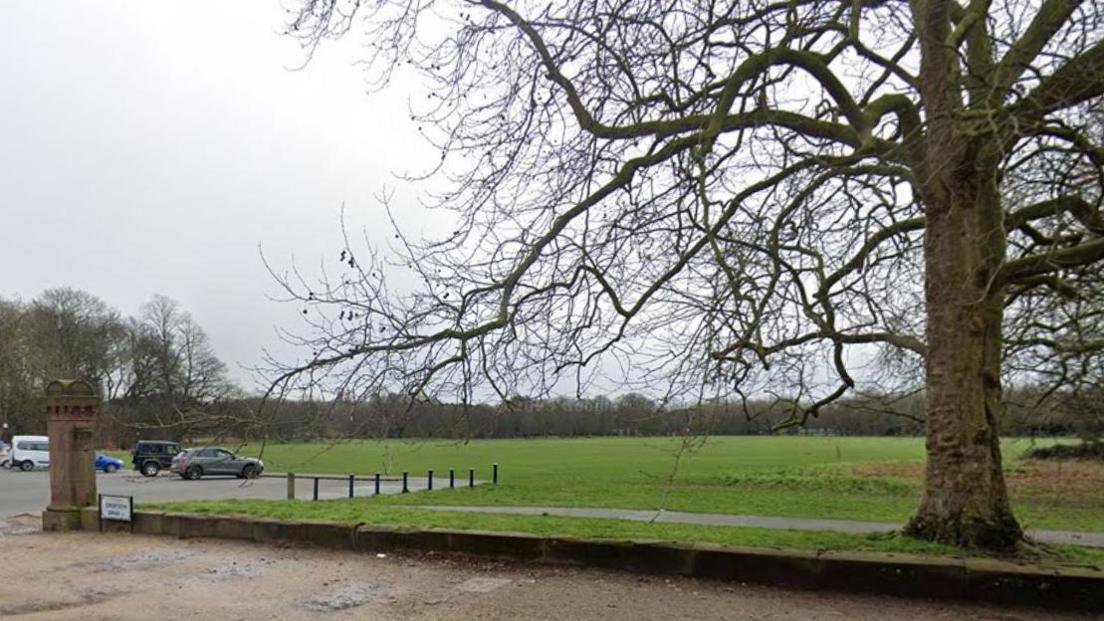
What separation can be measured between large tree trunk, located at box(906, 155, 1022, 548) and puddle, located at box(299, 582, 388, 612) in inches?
230

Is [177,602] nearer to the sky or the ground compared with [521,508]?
nearer to the sky

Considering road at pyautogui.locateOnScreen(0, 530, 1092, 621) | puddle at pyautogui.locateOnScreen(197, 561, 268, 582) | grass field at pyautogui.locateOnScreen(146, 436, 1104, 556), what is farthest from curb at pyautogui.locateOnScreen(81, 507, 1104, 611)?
puddle at pyautogui.locateOnScreen(197, 561, 268, 582)

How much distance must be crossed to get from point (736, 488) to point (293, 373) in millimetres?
23426

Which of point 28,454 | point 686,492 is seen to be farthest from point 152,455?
point 686,492

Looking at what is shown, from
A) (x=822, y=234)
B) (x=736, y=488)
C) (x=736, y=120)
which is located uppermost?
(x=736, y=120)

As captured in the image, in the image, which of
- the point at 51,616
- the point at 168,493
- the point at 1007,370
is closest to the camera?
the point at 51,616

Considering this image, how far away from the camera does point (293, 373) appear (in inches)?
325

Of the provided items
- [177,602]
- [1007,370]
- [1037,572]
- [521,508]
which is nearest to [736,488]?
[521,508]

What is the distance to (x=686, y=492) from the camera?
2680cm

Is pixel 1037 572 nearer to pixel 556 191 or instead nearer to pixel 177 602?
pixel 556 191

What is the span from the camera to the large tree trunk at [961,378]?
825 cm

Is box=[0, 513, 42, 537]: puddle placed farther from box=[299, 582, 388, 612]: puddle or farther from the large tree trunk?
the large tree trunk

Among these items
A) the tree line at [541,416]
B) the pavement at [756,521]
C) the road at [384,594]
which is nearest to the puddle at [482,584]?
the road at [384,594]

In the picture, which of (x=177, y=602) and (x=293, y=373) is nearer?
(x=177, y=602)
